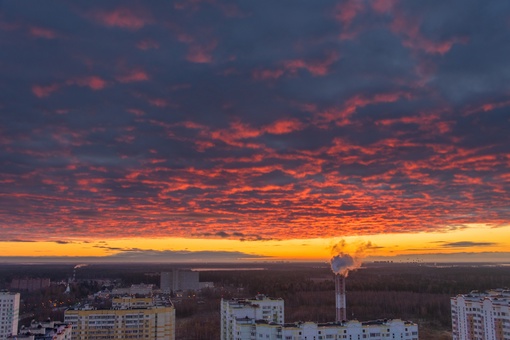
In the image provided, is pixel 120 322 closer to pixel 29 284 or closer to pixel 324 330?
pixel 324 330

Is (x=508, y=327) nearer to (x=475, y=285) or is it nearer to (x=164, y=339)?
(x=164, y=339)

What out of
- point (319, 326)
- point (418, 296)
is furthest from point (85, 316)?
point (418, 296)

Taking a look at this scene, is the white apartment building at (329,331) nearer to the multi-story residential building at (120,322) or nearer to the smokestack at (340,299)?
the multi-story residential building at (120,322)

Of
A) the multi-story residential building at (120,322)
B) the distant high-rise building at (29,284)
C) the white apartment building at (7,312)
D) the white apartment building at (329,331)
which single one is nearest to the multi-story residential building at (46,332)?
the multi-story residential building at (120,322)

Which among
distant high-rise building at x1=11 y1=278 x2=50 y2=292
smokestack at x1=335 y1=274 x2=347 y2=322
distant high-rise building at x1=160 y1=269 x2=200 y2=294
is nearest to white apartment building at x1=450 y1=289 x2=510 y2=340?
smokestack at x1=335 y1=274 x2=347 y2=322

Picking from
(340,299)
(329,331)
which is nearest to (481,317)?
(329,331)

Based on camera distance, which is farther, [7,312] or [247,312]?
[7,312]

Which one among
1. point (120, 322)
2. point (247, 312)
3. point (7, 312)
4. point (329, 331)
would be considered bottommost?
point (120, 322)
